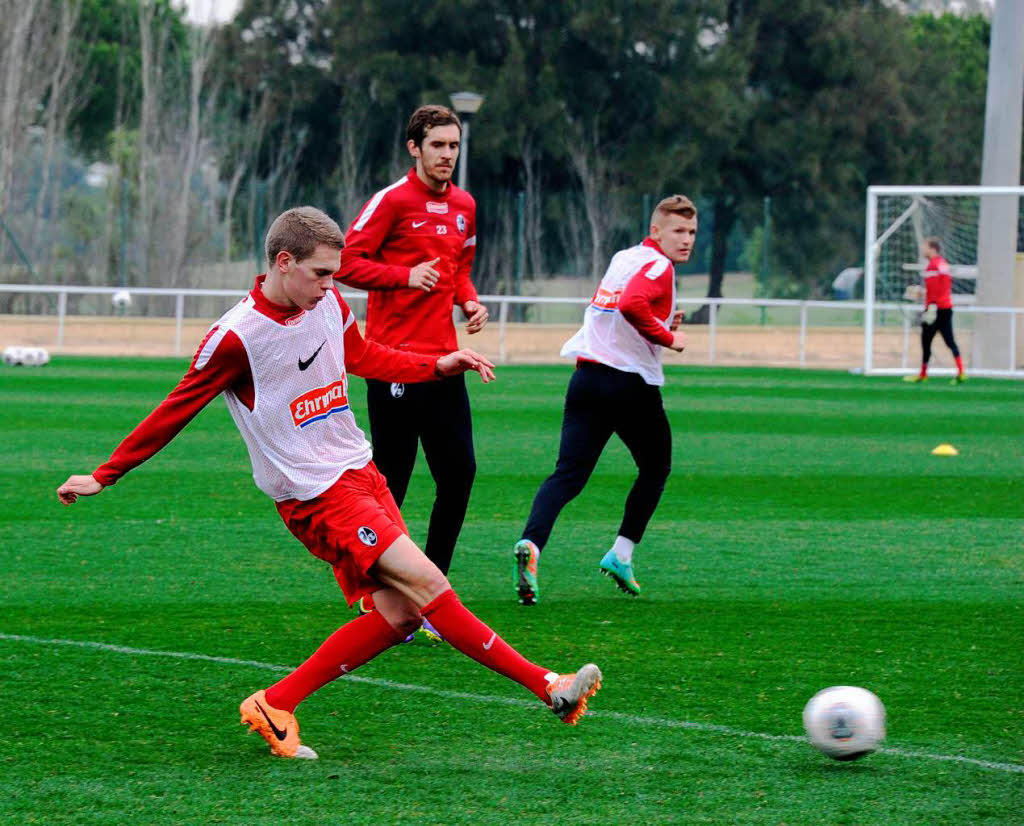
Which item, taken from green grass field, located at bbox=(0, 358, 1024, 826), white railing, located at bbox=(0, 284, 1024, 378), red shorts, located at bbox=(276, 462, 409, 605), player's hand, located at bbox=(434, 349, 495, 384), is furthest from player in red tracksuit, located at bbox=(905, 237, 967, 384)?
red shorts, located at bbox=(276, 462, 409, 605)

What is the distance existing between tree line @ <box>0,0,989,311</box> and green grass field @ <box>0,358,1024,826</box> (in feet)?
85.3

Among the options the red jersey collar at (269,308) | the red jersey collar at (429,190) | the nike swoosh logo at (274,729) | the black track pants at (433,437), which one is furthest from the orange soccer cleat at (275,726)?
the red jersey collar at (429,190)

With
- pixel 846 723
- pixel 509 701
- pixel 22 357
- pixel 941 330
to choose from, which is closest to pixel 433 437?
pixel 509 701

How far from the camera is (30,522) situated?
371 inches

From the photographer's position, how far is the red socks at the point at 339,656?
4.76 m

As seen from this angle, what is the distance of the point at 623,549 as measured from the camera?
7.43 m

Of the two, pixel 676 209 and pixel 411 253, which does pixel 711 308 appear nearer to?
Result: pixel 676 209

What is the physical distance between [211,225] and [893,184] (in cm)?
1950

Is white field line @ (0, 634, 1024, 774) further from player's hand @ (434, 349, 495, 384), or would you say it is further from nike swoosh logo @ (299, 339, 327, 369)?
nike swoosh logo @ (299, 339, 327, 369)

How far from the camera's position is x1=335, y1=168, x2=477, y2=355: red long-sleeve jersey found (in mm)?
6531

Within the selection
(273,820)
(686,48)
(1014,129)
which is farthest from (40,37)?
→ (273,820)

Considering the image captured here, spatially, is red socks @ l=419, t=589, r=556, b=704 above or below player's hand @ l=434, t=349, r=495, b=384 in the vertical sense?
below

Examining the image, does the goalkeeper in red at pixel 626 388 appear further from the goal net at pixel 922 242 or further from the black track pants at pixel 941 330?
the goal net at pixel 922 242

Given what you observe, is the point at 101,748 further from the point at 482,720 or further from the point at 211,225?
the point at 211,225
